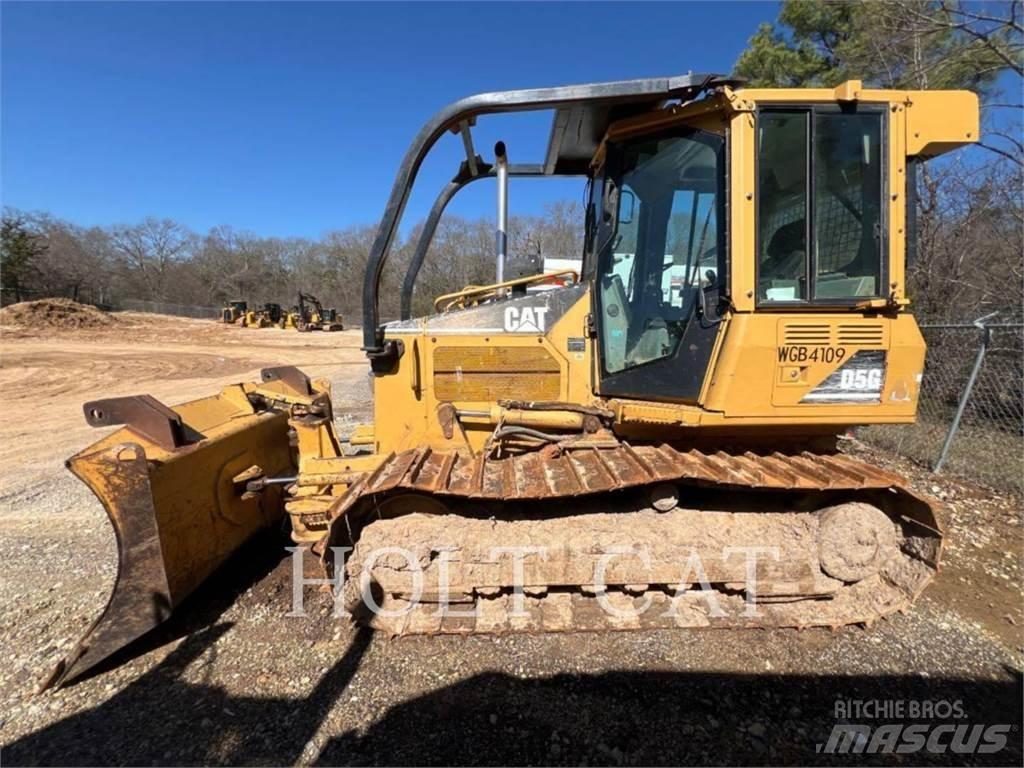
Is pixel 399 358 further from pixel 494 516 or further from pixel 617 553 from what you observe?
pixel 617 553

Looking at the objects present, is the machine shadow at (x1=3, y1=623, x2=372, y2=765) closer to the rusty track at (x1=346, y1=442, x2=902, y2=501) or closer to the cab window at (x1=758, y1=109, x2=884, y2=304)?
the rusty track at (x1=346, y1=442, x2=902, y2=501)

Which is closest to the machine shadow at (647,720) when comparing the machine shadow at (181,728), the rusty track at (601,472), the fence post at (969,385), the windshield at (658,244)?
the machine shadow at (181,728)

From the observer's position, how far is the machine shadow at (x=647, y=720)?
6.77 ft

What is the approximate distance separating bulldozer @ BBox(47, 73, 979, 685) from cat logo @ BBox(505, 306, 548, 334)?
0.37 metres

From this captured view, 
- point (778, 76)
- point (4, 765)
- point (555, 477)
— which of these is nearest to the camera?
point (4, 765)

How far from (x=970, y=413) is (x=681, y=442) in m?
6.26

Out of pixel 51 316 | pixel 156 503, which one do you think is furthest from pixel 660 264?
pixel 51 316

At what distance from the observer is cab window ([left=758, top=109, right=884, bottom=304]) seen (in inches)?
101

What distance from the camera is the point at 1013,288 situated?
732 cm

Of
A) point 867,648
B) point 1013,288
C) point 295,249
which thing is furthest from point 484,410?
point 295,249

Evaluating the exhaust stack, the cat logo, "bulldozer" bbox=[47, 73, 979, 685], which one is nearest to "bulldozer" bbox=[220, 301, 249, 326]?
the exhaust stack

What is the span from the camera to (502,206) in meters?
3.87

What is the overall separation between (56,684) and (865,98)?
488 centimetres

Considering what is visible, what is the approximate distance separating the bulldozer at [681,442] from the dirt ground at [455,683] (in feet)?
0.57
